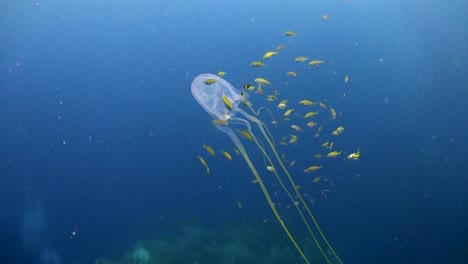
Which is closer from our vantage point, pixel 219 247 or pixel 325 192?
pixel 219 247

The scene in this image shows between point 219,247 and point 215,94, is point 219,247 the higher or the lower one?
the lower one

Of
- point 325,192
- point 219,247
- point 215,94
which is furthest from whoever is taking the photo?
point 325,192

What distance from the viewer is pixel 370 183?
25.4ft

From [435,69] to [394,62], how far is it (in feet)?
3.65

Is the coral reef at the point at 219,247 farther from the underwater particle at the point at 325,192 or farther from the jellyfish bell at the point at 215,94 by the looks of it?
the jellyfish bell at the point at 215,94

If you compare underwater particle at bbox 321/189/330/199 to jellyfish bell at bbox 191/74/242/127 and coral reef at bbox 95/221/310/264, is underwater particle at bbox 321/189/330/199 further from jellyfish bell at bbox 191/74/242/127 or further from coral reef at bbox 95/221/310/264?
jellyfish bell at bbox 191/74/242/127

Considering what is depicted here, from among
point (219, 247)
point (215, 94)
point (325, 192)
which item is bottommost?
point (219, 247)

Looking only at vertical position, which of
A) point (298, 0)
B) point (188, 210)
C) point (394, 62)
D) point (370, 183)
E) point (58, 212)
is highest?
point (298, 0)

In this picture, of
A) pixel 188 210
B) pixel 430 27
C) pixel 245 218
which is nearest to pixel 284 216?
pixel 245 218

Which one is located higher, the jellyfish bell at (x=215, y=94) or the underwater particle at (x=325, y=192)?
the jellyfish bell at (x=215, y=94)

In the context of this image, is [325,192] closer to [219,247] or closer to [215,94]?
[219,247]

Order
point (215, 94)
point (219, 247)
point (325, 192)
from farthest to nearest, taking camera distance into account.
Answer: point (325, 192) → point (215, 94) → point (219, 247)

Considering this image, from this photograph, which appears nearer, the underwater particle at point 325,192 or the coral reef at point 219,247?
the coral reef at point 219,247

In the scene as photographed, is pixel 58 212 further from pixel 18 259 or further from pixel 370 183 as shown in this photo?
pixel 370 183
